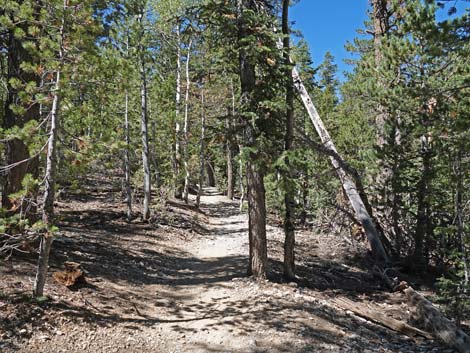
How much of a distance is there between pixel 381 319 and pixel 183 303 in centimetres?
403

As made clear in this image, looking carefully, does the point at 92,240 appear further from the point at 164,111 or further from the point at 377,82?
the point at 164,111

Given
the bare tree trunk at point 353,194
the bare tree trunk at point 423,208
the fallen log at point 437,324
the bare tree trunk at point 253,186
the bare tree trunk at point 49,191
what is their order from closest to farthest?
the bare tree trunk at point 49,191
the fallen log at point 437,324
the bare tree trunk at point 253,186
the bare tree trunk at point 423,208
the bare tree trunk at point 353,194

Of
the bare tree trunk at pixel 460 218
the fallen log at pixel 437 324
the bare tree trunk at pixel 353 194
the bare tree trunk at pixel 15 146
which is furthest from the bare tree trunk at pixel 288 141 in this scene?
the bare tree trunk at pixel 15 146

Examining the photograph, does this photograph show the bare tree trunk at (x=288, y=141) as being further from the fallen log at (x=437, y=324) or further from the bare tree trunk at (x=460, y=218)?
the bare tree trunk at (x=460, y=218)

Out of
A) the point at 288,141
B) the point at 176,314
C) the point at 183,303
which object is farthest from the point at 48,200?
the point at 288,141

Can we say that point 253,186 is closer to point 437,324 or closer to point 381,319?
point 381,319

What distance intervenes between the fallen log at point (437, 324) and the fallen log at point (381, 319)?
0.82 feet

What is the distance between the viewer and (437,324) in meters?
7.29

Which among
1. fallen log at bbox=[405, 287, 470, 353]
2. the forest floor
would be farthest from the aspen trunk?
fallen log at bbox=[405, 287, 470, 353]

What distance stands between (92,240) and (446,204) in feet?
34.0

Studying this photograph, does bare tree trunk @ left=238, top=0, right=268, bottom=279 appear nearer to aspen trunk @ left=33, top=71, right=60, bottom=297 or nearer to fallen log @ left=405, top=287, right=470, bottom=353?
fallen log @ left=405, top=287, right=470, bottom=353

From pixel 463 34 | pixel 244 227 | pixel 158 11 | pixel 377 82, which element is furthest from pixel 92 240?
pixel 158 11

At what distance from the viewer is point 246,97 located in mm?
8539

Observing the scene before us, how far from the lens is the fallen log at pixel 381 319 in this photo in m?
7.31
